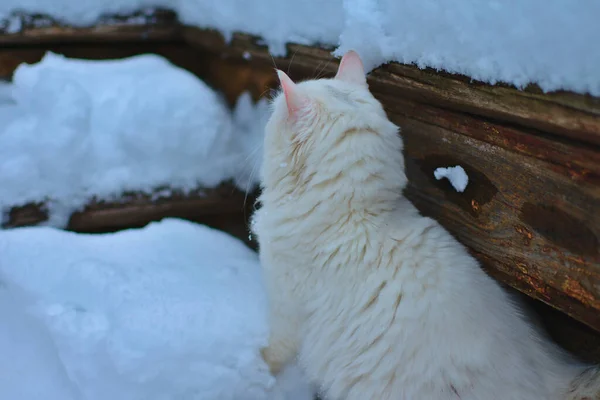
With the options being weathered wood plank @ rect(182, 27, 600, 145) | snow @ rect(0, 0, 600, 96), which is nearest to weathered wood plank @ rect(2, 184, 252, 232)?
weathered wood plank @ rect(182, 27, 600, 145)

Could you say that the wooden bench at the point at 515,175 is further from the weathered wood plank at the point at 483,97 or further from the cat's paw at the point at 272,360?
the cat's paw at the point at 272,360

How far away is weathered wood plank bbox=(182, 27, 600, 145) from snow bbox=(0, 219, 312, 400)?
0.91m

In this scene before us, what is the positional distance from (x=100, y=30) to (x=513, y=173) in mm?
2062

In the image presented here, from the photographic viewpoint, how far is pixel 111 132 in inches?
84.8

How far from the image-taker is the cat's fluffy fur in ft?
3.56

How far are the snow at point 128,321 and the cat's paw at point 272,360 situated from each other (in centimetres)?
2

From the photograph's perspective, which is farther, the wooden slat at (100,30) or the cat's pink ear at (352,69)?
the wooden slat at (100,30)

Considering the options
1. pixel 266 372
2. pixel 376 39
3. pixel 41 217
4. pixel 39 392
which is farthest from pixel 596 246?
pixel 41 217

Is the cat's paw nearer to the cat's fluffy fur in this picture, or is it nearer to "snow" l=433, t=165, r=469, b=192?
the cat's fluffy fur

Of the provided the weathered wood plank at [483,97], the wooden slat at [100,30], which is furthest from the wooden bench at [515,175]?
the wooden slat at [100,30]

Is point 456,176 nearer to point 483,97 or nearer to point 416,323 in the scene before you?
point 483,97

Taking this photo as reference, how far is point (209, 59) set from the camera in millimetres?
2646

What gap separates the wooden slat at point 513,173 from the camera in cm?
101

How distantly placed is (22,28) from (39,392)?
1.69m
